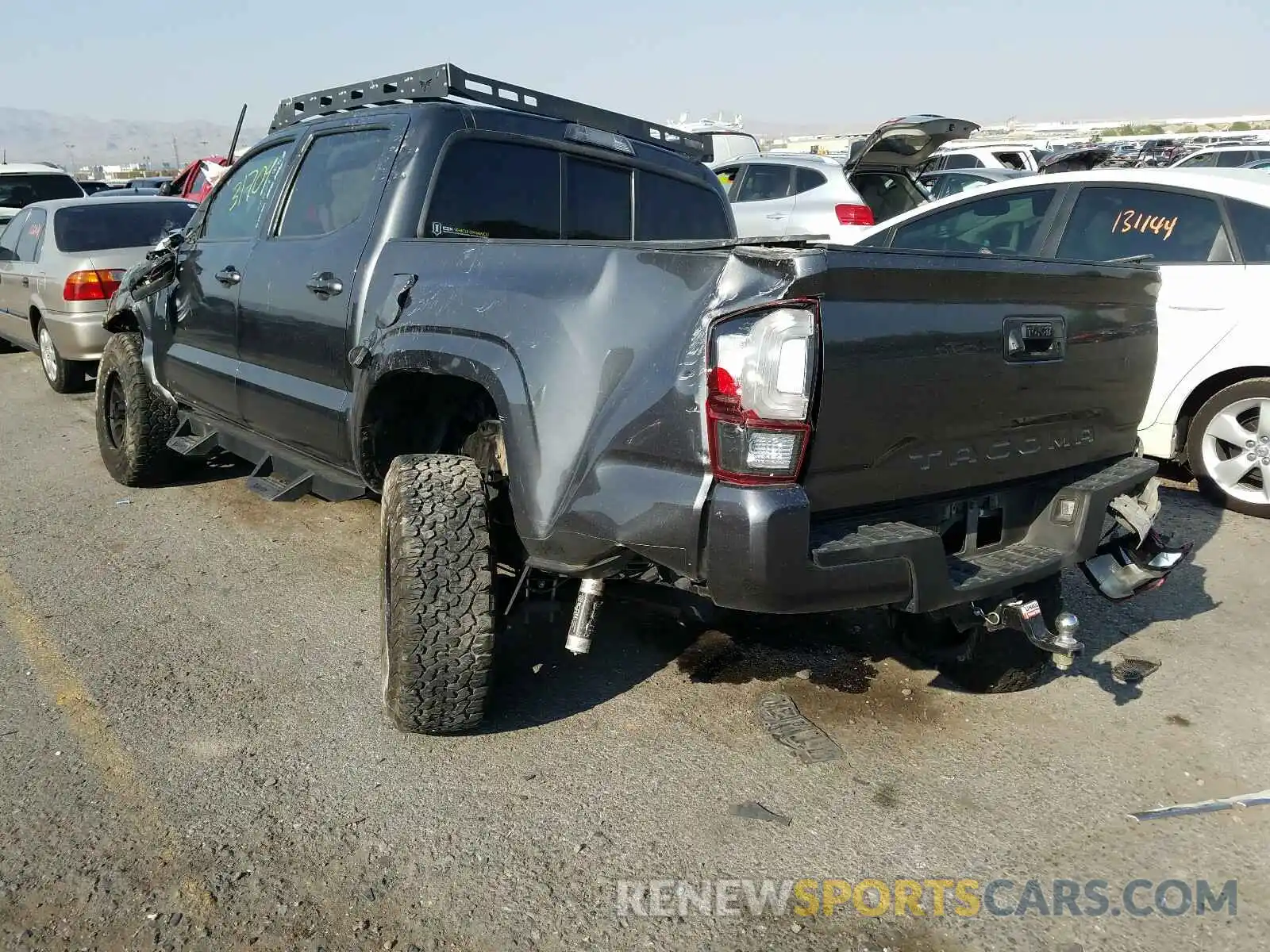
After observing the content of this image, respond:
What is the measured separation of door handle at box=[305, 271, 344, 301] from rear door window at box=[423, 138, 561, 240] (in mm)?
390

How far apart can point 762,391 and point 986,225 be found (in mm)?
4401

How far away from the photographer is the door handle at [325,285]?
3662 millimetres

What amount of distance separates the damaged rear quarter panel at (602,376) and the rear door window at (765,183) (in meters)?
8.88

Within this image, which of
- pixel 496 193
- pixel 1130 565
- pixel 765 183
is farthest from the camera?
pixel 765 183

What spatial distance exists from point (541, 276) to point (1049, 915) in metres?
2.06

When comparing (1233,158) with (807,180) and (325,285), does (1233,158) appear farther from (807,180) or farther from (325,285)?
(325,285)

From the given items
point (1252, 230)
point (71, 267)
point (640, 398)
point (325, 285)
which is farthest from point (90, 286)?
point (1252, 230)

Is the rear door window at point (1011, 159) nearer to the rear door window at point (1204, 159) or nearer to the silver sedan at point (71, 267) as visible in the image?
the rear door window at point (1204, 159)

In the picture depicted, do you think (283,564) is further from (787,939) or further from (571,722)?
(787,939)

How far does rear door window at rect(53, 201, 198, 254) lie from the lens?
8164mm

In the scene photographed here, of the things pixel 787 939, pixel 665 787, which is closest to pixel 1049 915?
pixel 787 939

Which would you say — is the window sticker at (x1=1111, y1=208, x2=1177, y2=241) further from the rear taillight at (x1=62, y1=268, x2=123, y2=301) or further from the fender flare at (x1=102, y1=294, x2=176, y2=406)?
the rear taillight at (x1=62, y1=268, x2=123, y2=301)

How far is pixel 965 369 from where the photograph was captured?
8.84 ft

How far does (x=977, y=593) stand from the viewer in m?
2.69
